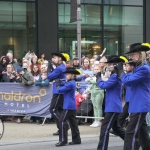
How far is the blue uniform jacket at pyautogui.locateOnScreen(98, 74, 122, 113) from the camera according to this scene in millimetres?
7832

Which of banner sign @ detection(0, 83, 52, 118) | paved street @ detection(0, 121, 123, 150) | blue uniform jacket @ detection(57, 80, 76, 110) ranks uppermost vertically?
blue uniform jacket @ detection(57, 80, 76, 110)

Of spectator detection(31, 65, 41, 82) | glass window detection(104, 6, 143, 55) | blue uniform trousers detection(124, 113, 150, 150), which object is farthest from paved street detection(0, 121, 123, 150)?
glass window detection(104, 6, 143, 55)

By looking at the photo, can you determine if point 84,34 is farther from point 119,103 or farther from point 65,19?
point 119,103

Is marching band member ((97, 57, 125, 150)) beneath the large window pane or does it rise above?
beneath

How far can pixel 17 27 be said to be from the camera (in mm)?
19922

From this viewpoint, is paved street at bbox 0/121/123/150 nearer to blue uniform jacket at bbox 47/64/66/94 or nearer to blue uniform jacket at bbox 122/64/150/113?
blue uniform jacket at bbox 47/64/66/94

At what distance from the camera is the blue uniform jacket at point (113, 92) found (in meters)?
7.83

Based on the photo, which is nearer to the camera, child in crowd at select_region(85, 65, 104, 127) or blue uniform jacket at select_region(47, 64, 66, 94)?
blue uniform jacket at select_region(47, 64, 66, 94)

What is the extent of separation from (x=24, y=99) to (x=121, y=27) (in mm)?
10331

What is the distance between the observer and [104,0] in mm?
21422

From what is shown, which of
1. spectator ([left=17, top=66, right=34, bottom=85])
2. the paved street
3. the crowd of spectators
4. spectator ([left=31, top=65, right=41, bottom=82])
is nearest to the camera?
the paved street

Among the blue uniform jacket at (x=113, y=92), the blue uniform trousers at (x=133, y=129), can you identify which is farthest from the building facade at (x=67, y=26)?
the blue uniform trousers at (x=133, y=129)

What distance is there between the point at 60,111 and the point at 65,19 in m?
11.2

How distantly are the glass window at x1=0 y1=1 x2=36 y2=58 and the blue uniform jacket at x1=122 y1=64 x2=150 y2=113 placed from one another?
13.2 metres
